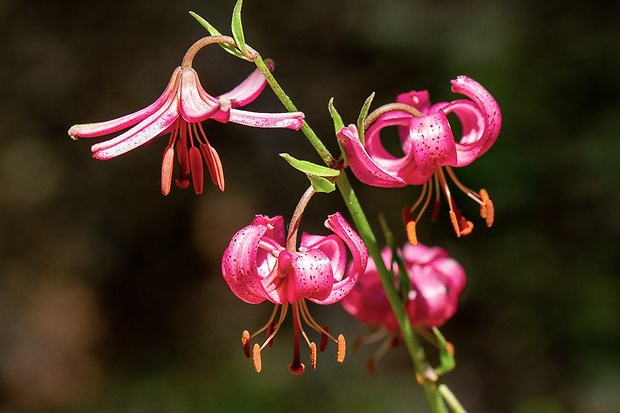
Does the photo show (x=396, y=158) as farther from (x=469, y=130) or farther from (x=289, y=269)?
(x=289, y=269)

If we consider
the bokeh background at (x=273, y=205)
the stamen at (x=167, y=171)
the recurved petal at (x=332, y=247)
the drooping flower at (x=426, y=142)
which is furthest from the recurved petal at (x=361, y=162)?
the bokeh background at (x=273, y=205)

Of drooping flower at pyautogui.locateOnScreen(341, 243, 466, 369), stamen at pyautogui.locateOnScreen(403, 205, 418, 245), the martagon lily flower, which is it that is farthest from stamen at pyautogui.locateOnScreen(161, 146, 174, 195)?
drooping flower at pyautogui.locateOnScreen(341, 243, 466, 369)

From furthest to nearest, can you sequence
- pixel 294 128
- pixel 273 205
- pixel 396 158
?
pixel 273 205
pixel 396 158
pixel 294 128

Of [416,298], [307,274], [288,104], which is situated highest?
[288,104]

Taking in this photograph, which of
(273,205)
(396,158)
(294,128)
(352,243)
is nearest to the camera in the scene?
(294,128)

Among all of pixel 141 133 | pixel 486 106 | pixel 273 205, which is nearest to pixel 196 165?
pixel 141 133

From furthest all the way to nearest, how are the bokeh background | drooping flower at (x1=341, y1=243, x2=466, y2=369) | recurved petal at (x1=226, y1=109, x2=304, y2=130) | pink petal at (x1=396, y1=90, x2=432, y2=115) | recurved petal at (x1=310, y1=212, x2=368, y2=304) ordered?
the bokeh background < drooping flower at (x1=341, y1=243, x2=466, y2=369) < pink petal at (x1=396, y1=90, x2=432, y2=115) < recurved petal at (x1=310, y1=212, x2=368, y2=304) < recurved petal at (x1=226, y1=109, x2=304, y2=130)

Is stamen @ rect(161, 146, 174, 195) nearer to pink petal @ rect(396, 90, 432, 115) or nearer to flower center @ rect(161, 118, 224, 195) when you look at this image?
flower center @ rect(161, 118, 224, 195)

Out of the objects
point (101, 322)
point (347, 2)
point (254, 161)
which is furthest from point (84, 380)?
point (347, 2)
